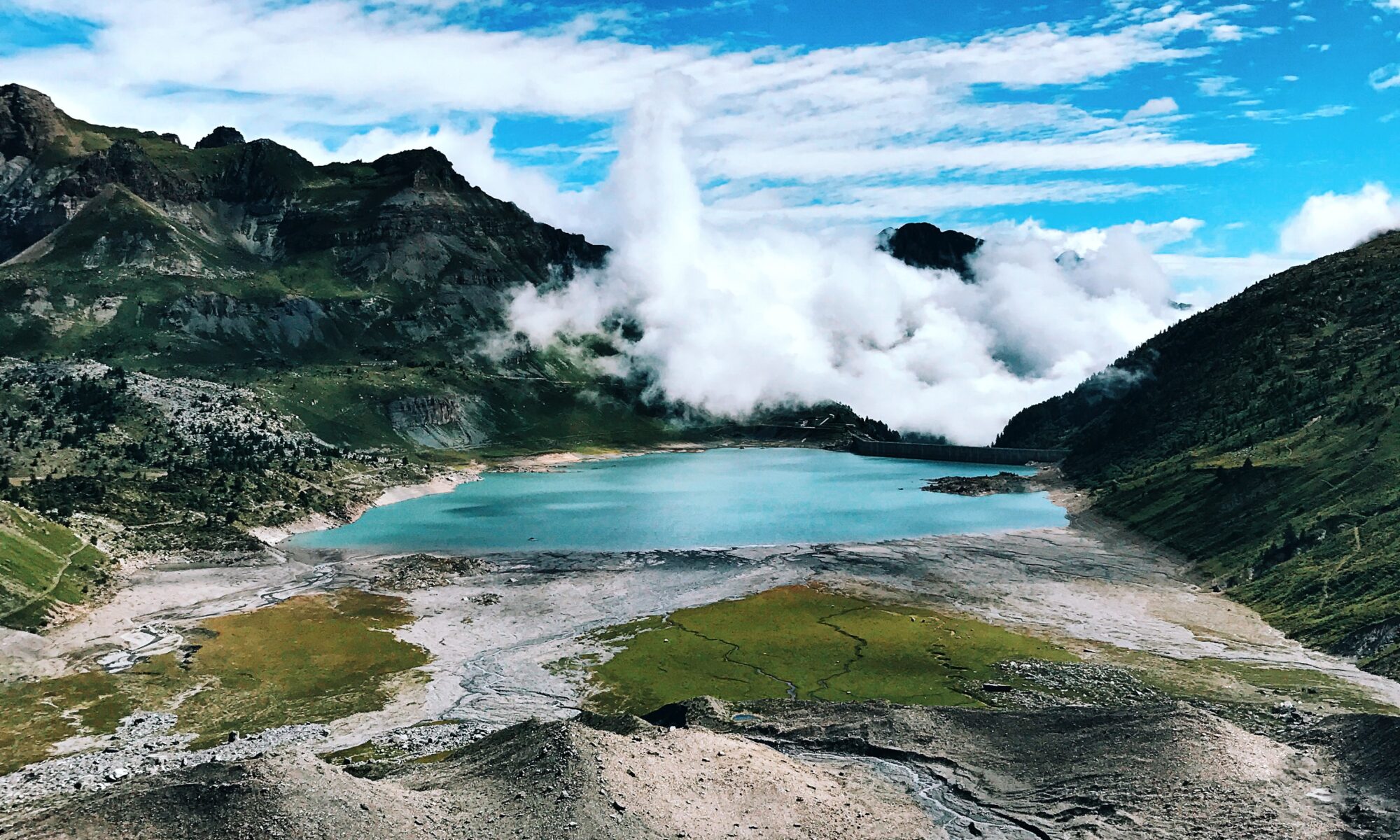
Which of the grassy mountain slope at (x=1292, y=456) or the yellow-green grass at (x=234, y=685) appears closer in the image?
the yellow-green grass at (x=234, y=685)

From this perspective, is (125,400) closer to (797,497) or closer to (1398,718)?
(797,497)

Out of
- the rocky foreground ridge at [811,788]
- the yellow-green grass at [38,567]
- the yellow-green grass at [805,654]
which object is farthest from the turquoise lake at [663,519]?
the rocky foreground ridge at [811,788]

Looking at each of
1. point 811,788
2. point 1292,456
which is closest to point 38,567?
point 811,788

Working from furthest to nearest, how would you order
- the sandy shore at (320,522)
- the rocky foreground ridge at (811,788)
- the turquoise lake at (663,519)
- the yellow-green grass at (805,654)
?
the sandy shore at (320,522), the turquoise lake at (663,519), the yellow-green grass at (805,654), the rocky foreground ridge at (811,788)

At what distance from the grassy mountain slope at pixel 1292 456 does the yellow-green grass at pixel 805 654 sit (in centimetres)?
2752

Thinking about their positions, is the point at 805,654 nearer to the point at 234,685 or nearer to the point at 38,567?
the point at 234,685

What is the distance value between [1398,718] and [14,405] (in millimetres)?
207081

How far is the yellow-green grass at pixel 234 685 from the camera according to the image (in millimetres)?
60000

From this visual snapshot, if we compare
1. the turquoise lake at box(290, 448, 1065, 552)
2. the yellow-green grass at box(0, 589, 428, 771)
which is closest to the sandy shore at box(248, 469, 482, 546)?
the turquoise lake at box(290, 448, 1065, 552)

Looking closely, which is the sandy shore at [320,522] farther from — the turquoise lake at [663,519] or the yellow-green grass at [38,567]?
the yellow-green grass at [38,567]

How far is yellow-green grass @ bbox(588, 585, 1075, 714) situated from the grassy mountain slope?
27.5m

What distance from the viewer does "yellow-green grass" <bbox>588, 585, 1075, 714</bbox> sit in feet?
217

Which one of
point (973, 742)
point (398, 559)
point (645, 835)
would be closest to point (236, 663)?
point (398, 559)

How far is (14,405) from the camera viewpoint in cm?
17325
